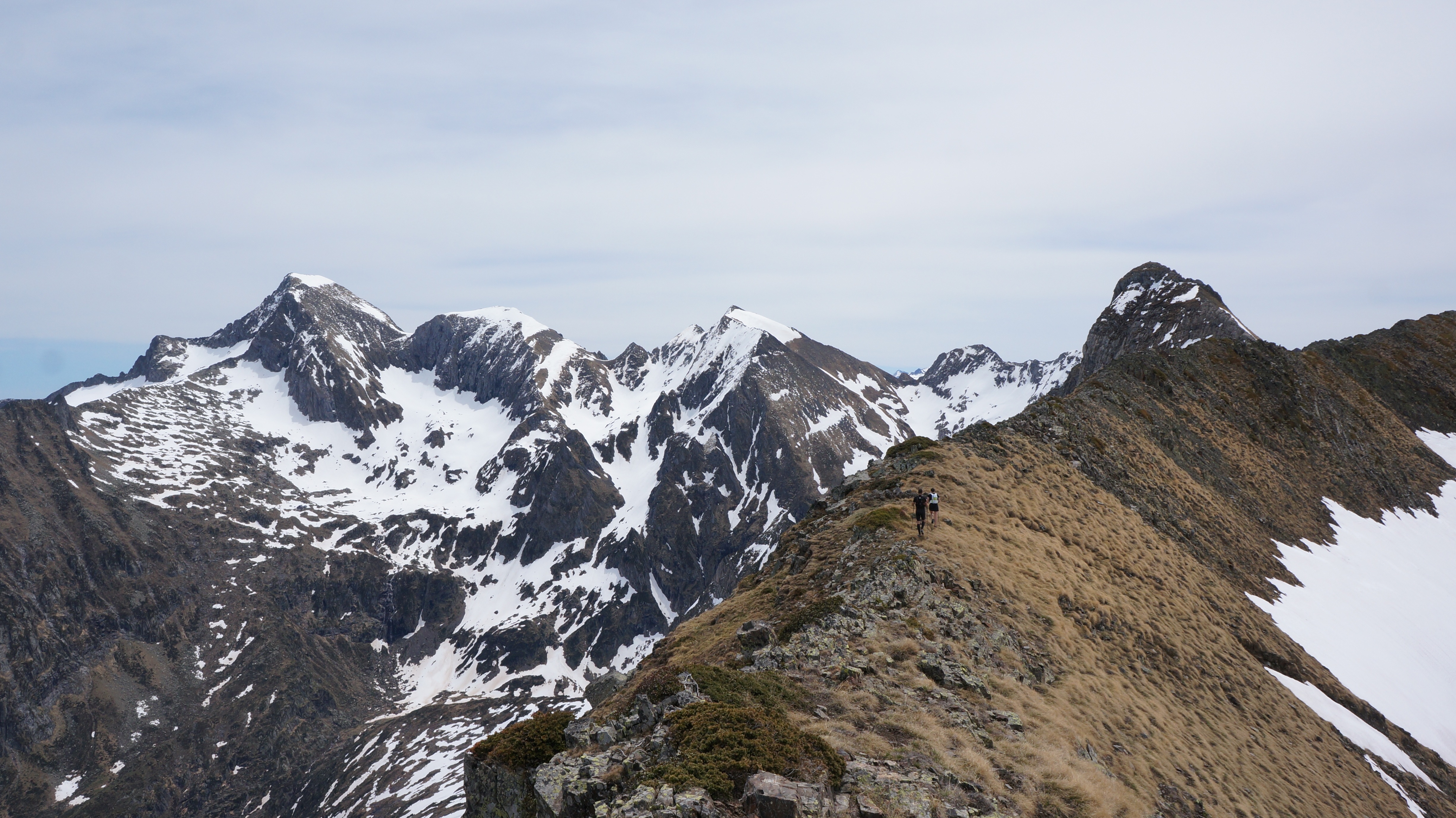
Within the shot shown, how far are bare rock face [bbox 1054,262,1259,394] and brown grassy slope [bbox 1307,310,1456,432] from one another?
17.6 meters

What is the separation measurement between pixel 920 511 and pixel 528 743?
61.7 feet

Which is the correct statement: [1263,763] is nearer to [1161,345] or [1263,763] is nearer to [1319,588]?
[1319,588]

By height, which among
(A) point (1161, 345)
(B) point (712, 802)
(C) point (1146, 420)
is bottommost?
(B) point (712, 802)

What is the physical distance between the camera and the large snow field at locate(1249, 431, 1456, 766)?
151ft

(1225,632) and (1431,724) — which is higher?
(1225,632)

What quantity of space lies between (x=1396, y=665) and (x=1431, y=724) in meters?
6.68

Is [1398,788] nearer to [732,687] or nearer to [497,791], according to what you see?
[732,687]

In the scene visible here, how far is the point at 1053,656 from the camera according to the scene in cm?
2695

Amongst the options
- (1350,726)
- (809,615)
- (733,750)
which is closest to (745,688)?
(733,750)

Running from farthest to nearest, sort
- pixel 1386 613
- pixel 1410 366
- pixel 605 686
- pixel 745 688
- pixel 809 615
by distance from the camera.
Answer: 1. pixel 1410 366
2. pixel 1386 613
3. pixel 605 686
4. pixel 809 615
5. pixel 745 688

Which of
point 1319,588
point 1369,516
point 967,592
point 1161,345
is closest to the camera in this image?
point 967,592

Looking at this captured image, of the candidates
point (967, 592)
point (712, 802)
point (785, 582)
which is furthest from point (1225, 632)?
point (712, 802)

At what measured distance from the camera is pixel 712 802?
46.7 ft

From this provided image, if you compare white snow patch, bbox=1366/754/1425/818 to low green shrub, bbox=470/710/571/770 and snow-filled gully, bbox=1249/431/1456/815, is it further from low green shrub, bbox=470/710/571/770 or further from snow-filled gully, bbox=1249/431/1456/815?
low green shrub, bbox=470/710/571/770
